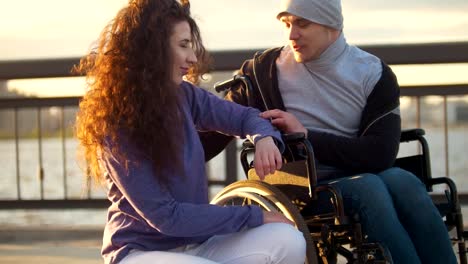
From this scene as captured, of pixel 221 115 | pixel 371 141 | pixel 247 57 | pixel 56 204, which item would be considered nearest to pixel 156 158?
pixel 221 115

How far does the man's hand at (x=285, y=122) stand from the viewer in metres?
3.38

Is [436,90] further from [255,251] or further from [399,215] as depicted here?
[255,251]

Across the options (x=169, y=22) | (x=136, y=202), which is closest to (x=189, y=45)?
(x=169, y=22)

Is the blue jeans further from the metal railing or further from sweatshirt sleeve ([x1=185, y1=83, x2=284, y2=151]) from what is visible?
the metal railing

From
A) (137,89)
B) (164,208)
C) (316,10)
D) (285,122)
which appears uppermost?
(316,10)

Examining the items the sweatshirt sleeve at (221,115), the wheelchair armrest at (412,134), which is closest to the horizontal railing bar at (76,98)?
the wheelchair armrest at (412,134)

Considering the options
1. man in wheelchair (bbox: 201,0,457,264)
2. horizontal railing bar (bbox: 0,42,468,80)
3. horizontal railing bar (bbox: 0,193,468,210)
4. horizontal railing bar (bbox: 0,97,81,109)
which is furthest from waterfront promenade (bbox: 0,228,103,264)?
man in wheelchair (bbox: 201,0,457,264)

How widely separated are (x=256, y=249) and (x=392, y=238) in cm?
53

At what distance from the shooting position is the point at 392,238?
3232 millimetres

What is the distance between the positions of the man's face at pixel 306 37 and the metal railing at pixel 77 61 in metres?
2.55

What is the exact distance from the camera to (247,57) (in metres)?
6.21

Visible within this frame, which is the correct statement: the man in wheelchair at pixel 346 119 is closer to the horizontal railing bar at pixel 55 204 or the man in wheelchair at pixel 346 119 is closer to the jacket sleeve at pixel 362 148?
the jacket sleeve at pixel 362 148

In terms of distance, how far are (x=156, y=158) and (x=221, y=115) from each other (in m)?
0.47

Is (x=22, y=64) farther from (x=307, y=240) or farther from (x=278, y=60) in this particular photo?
(x=307, y=240)
